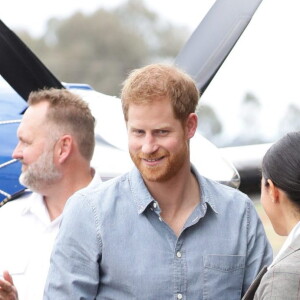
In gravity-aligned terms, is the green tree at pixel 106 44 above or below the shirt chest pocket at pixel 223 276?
below

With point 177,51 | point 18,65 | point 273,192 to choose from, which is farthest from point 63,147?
point 177,51

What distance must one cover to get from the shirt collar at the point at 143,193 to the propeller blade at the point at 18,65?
10.8ft

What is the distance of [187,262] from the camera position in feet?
13.2

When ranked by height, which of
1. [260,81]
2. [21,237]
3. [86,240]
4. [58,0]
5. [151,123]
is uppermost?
[151,123]

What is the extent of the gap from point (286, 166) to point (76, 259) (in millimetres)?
868

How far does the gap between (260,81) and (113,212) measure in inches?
1705

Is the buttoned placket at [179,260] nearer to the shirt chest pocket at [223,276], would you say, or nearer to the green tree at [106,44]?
the shirt chest pocket at [223,276]

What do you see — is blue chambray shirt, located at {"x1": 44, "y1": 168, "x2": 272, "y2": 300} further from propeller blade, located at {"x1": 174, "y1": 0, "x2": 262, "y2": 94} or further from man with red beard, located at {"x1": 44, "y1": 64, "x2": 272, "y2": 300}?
propeller blade, located at {"x1": 174, "y1": 0, "x2": 262, "y2": 94}

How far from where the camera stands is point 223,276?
4047 millimetres

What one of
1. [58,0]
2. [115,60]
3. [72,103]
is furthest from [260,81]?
[72,103]

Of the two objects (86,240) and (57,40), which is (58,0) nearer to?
(57,40)

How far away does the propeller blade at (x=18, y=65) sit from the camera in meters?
7.24

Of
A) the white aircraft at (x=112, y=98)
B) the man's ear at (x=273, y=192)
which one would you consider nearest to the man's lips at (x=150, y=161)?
the man's ear at (x=273, y=192)

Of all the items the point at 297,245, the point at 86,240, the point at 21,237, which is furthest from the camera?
the point at 21,237
